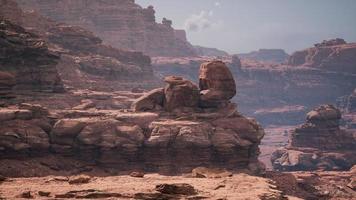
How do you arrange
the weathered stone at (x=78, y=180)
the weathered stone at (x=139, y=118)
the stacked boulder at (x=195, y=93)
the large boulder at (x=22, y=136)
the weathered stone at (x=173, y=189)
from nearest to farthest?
1. the weathered stone at (x=173, y=189)
2. the weathered stone at (x=78, y=180)
3. the large boulder at (x=22, y=136)
4. the weathered stone at (x=139, y=118)
5. the stacked boulder at (x=195, y=93)

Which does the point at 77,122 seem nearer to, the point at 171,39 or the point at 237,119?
the point at 237,119

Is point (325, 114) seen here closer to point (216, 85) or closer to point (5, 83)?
point (216, 85)

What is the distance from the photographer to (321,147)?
7544cm

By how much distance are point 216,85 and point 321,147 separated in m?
39.4

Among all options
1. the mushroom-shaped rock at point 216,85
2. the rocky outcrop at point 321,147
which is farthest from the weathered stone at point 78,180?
the rocky outcrop at point 321,147

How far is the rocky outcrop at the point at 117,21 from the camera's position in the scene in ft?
383

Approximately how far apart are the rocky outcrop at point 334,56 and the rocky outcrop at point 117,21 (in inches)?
1829

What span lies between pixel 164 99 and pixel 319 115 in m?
40.7

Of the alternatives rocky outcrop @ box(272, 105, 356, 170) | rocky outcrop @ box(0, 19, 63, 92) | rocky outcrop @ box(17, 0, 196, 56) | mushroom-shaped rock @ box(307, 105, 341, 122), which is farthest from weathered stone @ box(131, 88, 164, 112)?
rocky outcrop @ box(17, 0, 196, 56)

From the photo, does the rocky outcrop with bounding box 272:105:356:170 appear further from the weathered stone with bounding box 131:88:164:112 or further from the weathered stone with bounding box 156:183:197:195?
the weathered stone with bounding box 156:183:197:195

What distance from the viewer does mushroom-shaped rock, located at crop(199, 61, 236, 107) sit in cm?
4109

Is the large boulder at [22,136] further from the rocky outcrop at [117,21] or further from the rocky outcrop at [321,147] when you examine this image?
the rocky outcrop at [117,21]

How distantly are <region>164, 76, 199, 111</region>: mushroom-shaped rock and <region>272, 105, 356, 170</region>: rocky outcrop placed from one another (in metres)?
36.5

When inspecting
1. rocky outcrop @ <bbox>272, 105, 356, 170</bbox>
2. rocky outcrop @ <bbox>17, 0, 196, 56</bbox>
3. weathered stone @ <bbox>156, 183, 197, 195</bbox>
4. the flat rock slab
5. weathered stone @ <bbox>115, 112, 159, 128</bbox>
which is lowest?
rocky outcrop @ <bbox>272, 105, 356, 170</bbox>
